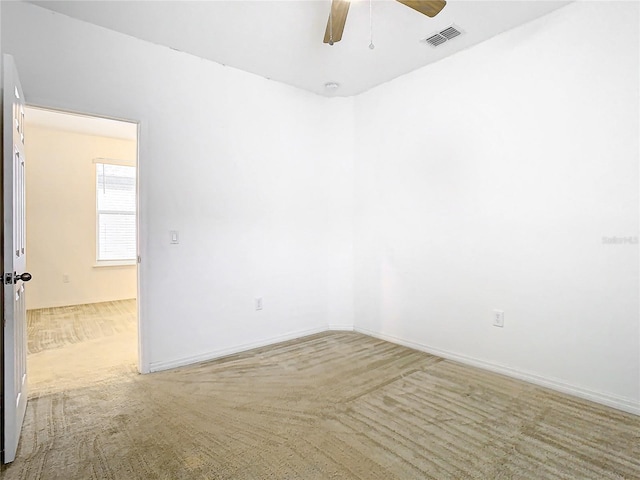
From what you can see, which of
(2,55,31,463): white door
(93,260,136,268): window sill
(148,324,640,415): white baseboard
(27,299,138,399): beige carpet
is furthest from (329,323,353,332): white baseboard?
(93,260,136,268): window sill

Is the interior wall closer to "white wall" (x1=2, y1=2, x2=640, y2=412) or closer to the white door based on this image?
"white wall" (x1=2, y1=2, x2=640, y2=412)

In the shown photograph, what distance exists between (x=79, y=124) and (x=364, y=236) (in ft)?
14.7

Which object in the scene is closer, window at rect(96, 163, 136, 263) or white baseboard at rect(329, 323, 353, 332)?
white baseboard at rect(329, 323, 353, 332)

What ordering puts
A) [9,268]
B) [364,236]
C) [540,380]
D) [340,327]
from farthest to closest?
1. [340,327]
2. [364,236]
3. [540,380]
4. [9,268]

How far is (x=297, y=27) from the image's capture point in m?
2.74

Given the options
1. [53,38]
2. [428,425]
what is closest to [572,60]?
[428,425]

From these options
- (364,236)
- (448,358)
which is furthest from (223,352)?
(448,358)

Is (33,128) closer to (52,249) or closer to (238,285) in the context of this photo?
(52,249)

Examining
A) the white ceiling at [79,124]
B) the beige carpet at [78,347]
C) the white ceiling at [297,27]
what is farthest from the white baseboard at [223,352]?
the white ceiling at [79,124]

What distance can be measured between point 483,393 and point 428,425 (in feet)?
2.16

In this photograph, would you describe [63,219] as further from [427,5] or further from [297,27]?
[427,5]

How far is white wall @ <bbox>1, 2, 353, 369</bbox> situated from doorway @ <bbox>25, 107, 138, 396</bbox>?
162 cm

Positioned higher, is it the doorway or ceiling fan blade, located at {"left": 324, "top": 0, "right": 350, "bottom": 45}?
ceiling fan blade, located at {"left": 324, "top": 0, "right": 350, "bottom": 45}

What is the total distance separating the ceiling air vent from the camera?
2793 millimetres
